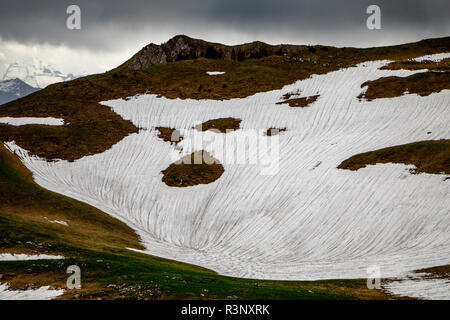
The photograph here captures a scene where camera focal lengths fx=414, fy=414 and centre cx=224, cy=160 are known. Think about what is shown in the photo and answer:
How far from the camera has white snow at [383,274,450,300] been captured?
2480cm

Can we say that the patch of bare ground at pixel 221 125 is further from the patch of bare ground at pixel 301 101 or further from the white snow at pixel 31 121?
the white snow at pixel 31 121

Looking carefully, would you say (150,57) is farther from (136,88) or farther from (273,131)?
(273,131)

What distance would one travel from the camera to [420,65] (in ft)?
263

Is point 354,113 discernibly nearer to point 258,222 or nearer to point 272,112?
point 272,112

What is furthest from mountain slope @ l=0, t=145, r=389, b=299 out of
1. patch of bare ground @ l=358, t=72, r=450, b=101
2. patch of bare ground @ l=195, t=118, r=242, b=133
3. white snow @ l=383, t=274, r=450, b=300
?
patch of bare ground @ l=358, t=72, r=450, b=101

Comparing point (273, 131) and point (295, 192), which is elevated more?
point (273, 131)

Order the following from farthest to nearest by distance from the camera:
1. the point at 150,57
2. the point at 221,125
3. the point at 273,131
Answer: the point at 150,57, the point at 221,125, the point at 273,131

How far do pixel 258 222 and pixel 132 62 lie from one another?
304 ft

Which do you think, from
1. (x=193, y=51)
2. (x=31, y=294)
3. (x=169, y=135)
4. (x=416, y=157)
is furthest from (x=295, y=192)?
(x=193, y=51)

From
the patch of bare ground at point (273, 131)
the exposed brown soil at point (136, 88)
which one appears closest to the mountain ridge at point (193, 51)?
the exposed brown soil at point (136, 88)

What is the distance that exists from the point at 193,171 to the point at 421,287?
3915cm

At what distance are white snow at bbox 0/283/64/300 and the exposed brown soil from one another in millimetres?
42533

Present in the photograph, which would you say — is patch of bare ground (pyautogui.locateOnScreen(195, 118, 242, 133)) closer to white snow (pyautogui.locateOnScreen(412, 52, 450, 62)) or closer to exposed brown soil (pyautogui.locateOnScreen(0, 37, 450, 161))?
exposed brown soil (pyautogui.locateOnScreen(0, 37, 450, 161))

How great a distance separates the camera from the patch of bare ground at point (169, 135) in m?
70.6
